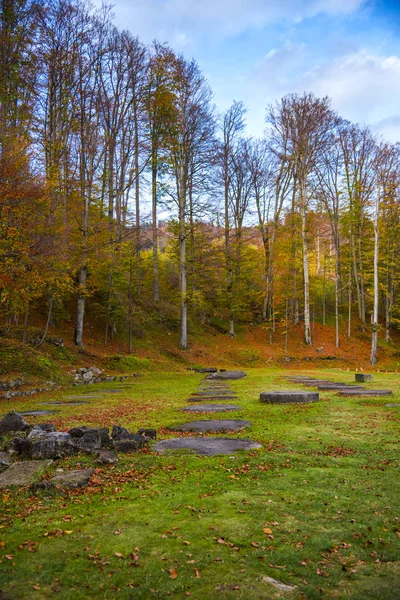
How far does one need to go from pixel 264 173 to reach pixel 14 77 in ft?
75.4

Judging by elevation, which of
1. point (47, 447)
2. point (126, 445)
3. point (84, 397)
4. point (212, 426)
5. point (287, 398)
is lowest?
point (84, 397)

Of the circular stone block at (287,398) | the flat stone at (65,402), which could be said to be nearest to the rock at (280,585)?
the circular stone block at (287,398)

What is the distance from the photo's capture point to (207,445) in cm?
629

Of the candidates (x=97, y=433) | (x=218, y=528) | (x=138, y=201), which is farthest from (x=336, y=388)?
(x=138, y=201)

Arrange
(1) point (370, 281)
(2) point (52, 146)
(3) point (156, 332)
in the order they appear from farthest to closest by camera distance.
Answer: (1) point (370, 281) < (3) point (156, 332) < (2) point (52, 146)

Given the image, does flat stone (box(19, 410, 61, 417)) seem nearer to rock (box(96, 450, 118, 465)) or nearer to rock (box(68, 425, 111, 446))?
rock (box(68, 425, 111, 446))

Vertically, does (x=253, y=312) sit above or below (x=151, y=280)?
below

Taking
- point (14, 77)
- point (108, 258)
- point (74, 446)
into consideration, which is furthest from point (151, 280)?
point (74, 446)

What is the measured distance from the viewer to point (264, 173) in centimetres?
3597

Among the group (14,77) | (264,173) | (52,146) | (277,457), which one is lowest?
(277,457)

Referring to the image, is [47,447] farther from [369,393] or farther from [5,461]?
[369,393]

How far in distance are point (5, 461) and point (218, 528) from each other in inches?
115

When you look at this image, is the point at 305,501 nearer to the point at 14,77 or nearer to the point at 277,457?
the point at 277,457

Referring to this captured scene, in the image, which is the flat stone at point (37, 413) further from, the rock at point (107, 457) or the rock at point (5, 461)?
the rock at point (107, 457)
